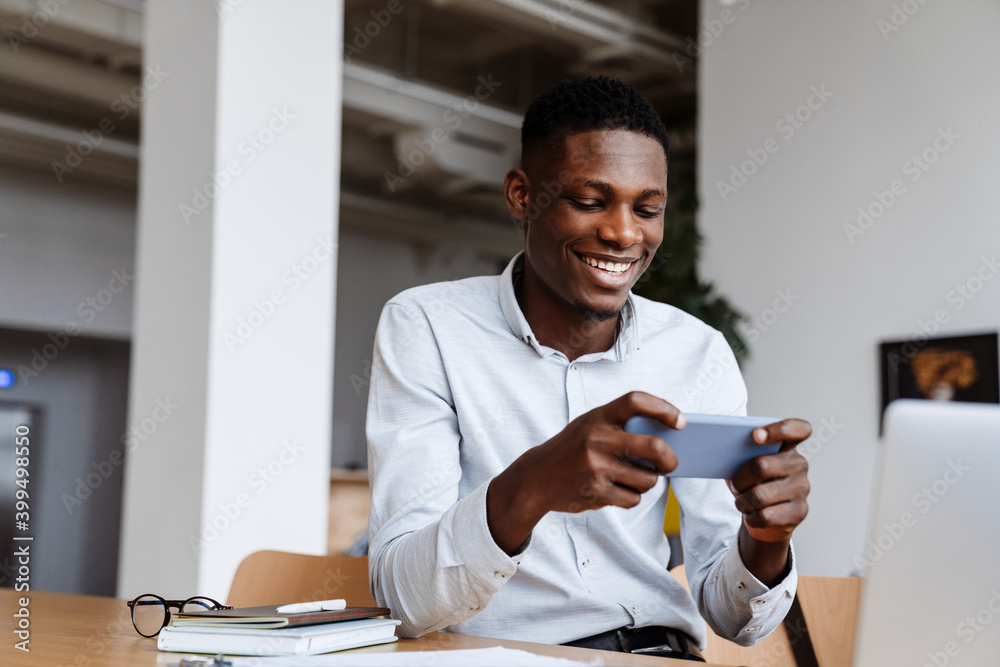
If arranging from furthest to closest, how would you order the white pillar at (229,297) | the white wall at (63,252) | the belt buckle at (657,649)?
the white wall at (63,252) < the white pillar at (229,297) < the belt buckle at (657,649)

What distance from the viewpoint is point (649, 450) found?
103 cm

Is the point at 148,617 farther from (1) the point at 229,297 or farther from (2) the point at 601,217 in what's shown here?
(1) the point at 229,297

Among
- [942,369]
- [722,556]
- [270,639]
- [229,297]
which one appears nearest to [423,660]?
[270,639]

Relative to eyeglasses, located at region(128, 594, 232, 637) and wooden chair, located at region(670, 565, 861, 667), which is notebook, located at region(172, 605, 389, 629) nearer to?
eyeglasses, located at region(128, 594, 232, 637)

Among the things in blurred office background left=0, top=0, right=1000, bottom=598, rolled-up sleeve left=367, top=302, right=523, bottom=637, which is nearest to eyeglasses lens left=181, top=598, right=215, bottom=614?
rolled-up sleeve left=367, top=302, right=523, bottom=637

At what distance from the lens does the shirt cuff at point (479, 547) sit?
1.16 meters

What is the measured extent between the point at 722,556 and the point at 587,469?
0.57 meters

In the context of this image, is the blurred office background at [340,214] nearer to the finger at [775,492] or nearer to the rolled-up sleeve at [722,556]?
the rolled-up sleeve at [722,556]

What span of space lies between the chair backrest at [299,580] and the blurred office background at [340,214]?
4.24 feet

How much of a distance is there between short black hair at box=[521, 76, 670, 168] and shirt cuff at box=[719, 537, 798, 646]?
2.28 ft

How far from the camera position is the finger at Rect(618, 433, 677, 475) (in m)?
1.02

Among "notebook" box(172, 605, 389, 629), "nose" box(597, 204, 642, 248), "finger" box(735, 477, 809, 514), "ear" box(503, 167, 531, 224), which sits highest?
"ear" box(503, 167, 531, 224)

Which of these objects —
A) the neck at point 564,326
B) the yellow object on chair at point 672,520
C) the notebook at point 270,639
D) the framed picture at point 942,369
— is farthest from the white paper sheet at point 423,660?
the framed picture at point 942,369

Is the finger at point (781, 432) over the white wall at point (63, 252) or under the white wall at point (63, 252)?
under
